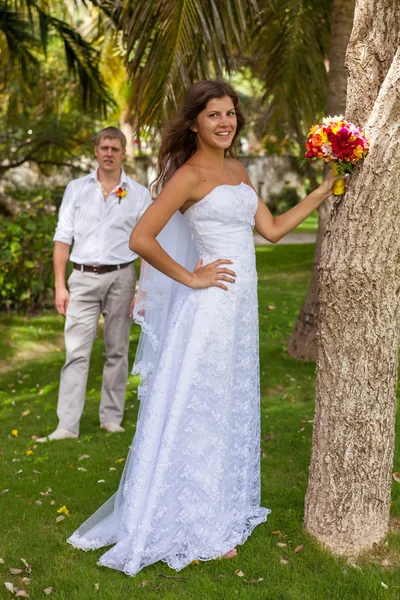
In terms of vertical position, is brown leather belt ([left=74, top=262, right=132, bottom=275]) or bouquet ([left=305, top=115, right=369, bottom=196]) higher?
bouquet ([left=305, top=115, right=369, bottom=196])

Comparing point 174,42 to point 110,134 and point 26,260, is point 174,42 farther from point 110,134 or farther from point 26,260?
point 26,260

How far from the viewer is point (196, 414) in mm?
3797

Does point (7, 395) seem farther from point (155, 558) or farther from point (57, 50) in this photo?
point (57, 50)

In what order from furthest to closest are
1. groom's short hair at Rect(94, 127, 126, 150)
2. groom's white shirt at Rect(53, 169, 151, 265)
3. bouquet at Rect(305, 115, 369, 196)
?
groom's white shirt at Rect(53, 169, 151, 265), groom's short hair at Rect(94, 127, 126, 150), bouquet at Rect(305, 115, 369, 196)

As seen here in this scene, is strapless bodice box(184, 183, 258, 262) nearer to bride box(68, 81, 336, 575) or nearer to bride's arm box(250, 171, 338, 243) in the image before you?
bride box(68, 81, 336, 575)

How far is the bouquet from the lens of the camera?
136 inches

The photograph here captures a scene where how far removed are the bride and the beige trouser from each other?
1887 mm

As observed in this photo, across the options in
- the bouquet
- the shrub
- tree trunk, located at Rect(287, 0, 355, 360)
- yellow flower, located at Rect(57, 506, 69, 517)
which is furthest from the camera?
the shrub

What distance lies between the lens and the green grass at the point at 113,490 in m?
3.53

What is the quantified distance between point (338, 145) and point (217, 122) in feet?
2.01

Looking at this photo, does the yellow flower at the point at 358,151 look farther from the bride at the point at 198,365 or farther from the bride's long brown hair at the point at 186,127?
the bride's long brown hair at the point at 186,127

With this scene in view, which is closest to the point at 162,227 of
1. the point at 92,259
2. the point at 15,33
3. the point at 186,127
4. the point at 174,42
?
the point at 186,127

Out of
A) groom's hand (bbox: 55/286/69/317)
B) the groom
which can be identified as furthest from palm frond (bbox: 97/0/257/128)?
groom's hand (bbox: 55/286/69/317)

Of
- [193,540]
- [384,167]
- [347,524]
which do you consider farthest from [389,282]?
[193,540]
